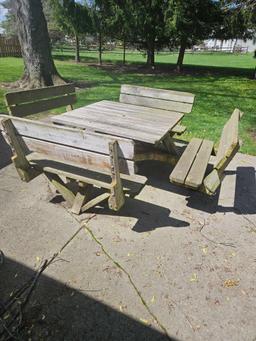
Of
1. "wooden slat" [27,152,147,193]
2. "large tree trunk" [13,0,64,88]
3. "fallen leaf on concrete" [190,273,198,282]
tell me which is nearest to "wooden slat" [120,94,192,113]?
"wooden slat" [27,152,147,193]

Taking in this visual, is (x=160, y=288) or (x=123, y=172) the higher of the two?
(x=123, y=172)

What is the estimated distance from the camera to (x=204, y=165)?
10.3ft

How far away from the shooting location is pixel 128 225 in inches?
118

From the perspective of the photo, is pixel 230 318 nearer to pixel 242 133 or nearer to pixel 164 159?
pixel 164 159

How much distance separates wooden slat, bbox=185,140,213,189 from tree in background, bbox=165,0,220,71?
14.0 meters

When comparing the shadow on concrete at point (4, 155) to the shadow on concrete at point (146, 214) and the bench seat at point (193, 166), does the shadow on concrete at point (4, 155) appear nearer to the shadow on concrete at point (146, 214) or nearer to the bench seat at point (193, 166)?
the shadow on concrete at point (146, 214)

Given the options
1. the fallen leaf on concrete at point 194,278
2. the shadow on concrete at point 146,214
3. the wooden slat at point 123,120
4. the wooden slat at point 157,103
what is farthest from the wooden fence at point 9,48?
the fallen leaf on concrete at point 194,278

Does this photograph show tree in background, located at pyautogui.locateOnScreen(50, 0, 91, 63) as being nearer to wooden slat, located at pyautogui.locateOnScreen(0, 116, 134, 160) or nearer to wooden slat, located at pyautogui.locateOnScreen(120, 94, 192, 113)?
wooden slat, located at pyautogui.locateOnScreen(120, 94, 192, 113)

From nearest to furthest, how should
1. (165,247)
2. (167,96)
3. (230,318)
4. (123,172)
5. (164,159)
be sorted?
(230,318)
(123,172)
(165,247)
(164,159)
(167,96)

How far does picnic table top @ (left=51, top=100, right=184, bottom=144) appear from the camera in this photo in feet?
10.1

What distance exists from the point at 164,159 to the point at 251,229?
1378 mm

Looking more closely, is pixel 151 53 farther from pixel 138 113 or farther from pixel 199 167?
pixel 199 167

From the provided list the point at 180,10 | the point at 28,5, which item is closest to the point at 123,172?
the point at 28,5

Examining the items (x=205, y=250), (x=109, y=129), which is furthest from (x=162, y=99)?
(x=205, y=250)
